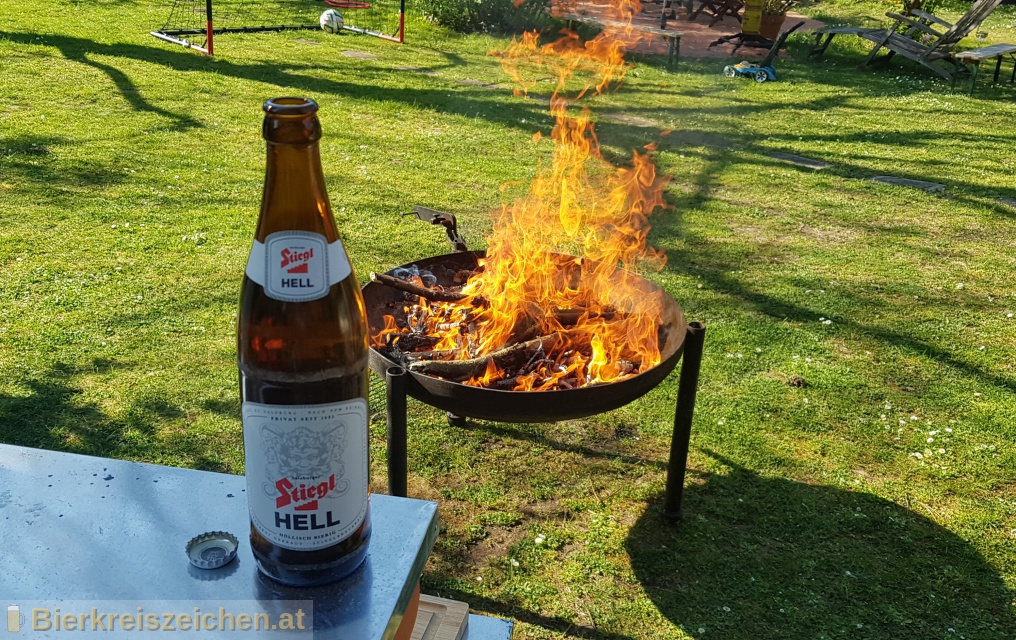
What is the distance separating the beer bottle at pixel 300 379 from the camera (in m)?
1.37

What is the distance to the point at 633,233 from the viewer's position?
20.3 ft

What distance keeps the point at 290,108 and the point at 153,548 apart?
830mm

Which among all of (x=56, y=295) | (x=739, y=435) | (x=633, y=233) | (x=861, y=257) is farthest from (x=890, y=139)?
(x=56, y=295)

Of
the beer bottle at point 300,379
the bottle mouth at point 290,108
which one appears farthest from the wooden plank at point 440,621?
the bottle mouth at point 290,108

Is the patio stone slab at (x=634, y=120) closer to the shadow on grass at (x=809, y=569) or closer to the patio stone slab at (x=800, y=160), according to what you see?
the patio stone slab at (x=800, y=160)

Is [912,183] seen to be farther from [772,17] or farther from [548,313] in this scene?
[772,17]

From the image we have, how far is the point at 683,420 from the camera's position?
12.2ft

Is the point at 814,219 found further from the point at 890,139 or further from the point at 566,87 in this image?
the point at 566,87

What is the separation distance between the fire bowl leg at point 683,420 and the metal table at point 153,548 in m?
2.04

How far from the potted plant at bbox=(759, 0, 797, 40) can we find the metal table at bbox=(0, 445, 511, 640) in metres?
15.4

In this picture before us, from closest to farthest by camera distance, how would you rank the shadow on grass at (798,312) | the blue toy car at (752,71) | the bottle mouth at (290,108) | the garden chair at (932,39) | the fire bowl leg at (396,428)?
the bottle mouth at (290,108)
the fire bowl leg at (396,428)
the shadow on grass at (798,312)
the garden chair at (932,39)
the blue toy car at (752,71)

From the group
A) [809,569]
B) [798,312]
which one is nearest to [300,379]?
[809,569]

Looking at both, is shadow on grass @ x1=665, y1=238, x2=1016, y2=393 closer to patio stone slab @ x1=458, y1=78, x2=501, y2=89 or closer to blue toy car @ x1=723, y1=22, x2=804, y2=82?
patio stone slab @ x1=458, y1=78, x2=501, y2=89

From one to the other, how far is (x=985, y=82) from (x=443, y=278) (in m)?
12.8
